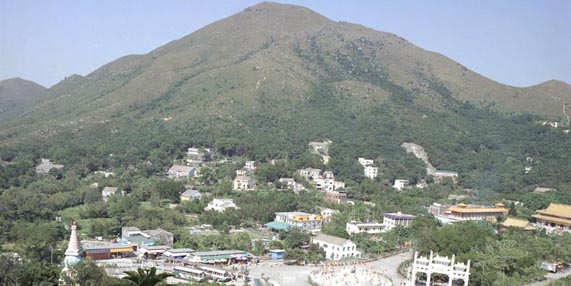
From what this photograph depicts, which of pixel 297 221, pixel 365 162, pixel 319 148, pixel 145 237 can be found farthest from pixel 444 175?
pixel 145 237

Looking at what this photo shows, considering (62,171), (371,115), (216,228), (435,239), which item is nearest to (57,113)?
(62,171)

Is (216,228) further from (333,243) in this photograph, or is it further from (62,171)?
(62,171)

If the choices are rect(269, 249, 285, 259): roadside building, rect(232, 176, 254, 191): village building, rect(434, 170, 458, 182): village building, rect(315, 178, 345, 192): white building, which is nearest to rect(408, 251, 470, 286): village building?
rect(269, 249, 285, 259): roadside building

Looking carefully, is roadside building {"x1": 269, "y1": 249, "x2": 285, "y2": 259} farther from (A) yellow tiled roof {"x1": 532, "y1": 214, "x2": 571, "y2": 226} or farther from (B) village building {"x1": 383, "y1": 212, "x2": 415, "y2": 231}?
(A) yellow tiled roof {"x1": 532, "y1": 214, "x2": 571, "y2": 226}

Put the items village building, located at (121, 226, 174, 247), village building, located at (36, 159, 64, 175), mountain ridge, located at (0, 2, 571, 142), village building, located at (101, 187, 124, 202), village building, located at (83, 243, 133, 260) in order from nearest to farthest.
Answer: village building, located at (83, 243, 133, 260)
village building, located at (121, 226, 174, 247)
village building, located at (101, 187, 124, 202)
village building, located at (36, 159, 64, 175)
mountain ridge, located at (0, 2, 571, 142)

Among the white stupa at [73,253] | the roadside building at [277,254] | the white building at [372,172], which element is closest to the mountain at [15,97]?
the white building at [372,172]

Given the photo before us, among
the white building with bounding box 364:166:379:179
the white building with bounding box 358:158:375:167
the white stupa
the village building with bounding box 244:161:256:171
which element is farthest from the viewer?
the white building with bounding box 358:158:375:167

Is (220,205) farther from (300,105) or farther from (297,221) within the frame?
(300,105)

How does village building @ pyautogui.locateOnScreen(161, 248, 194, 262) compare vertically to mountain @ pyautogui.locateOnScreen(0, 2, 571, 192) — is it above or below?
below
